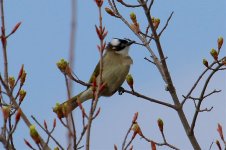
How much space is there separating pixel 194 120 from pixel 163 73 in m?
0.72

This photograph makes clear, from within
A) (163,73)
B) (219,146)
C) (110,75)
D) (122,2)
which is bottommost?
(219,146)

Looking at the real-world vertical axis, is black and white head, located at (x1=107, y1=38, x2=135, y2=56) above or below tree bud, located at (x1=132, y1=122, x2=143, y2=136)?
above

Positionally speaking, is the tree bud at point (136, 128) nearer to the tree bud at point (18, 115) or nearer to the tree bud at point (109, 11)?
the tree bud at point (18, 115)

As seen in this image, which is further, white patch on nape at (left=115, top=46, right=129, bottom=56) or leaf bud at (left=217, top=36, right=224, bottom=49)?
white patch on nape at (left=115, top=46, right=129, bottom=56)

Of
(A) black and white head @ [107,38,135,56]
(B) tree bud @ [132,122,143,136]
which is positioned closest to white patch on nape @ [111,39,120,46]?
(A) black and white head @ [107,38,135,56]

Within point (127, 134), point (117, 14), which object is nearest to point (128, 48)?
point (117, 14)

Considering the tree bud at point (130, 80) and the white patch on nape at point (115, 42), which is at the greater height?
the white patch on nape at point (115, 42)

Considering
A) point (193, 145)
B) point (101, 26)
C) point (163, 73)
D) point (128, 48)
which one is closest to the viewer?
point (101, 26)

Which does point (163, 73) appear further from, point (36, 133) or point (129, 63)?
point (129, 63)

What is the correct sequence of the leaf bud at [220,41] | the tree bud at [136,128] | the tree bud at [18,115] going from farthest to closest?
the leaf bud at [220,41] → the tree bud at [136,128] → the tree bud at [18,115]

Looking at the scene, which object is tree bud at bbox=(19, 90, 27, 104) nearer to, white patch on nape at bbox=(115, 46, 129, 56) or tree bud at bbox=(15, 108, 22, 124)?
tree bud at bbox=(15, 108, 22, 124)

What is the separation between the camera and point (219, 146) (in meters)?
5.18

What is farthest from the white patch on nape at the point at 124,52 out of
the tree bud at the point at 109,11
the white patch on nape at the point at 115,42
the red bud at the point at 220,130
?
the red bud at the point at 220,130

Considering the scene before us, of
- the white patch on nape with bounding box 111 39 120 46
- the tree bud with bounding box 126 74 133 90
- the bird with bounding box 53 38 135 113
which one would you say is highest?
the white patch on nape with bounding box 111 39 120 46
